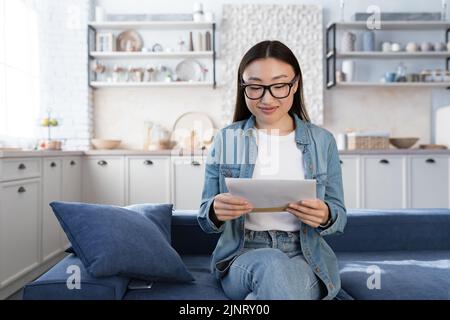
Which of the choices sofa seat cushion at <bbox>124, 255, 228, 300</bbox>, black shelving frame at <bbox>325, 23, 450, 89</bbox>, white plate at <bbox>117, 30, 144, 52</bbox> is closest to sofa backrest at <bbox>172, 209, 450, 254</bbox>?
sofa seat cushion at <bbox>124, 255, 228, 300</bbox>

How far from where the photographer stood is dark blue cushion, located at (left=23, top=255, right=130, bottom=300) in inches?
42.1

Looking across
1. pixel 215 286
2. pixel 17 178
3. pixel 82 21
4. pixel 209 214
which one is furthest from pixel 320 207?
pixel 82 21

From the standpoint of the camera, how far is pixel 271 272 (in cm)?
98

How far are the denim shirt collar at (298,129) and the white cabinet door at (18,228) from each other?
1.53 meters

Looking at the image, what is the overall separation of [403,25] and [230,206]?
3699mm

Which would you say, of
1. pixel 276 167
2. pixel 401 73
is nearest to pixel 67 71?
pixel 401 73

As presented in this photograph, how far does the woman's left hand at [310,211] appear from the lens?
3.44 feet

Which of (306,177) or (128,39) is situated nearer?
(306,177)

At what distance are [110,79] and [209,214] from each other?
10.8ft

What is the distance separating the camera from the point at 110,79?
4.17 metres

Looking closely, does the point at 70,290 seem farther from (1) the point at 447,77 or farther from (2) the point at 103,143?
(1) the point at 447,77

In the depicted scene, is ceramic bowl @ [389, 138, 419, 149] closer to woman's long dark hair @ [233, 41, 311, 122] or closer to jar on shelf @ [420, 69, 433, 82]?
jar on shelf @ [420, 69, 433, 82]

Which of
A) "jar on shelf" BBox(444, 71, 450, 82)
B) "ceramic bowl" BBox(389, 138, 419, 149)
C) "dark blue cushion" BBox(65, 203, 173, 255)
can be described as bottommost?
"dark blue cushion" BBox(65, 203, 173, 255)

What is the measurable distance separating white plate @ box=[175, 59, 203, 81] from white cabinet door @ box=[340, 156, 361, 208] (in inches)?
60.9
